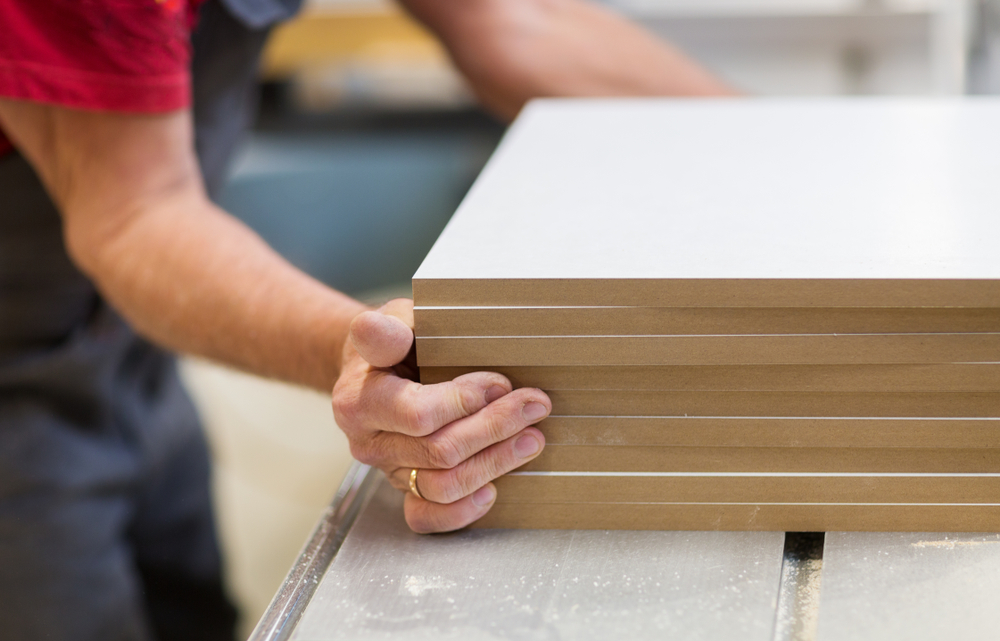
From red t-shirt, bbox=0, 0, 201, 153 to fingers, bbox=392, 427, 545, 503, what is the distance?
41cm

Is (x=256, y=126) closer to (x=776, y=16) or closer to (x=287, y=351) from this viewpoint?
(x=776, y=16)

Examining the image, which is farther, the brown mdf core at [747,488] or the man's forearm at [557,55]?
the man's forearm at [557,55]

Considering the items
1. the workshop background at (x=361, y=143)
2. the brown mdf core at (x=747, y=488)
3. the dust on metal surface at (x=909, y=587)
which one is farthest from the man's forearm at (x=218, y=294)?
the workshop background at (x=361, y=143)

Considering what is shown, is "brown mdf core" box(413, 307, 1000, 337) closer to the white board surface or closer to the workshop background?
the white board surface

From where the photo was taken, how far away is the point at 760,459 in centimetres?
54

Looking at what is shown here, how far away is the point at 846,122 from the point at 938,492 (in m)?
0.38

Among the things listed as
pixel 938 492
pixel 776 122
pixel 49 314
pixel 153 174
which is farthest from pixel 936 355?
pixel 49 314

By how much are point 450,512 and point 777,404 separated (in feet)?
0.67

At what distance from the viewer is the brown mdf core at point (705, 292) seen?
47 cm

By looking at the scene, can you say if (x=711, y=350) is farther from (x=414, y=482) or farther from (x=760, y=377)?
(x=414, y=482)

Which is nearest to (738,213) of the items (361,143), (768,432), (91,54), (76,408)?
(768,432)

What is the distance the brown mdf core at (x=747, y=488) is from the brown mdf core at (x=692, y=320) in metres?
0.10

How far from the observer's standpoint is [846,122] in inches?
30.9

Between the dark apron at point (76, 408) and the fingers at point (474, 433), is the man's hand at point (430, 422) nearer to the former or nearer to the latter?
the fingers at point (474, 433)
